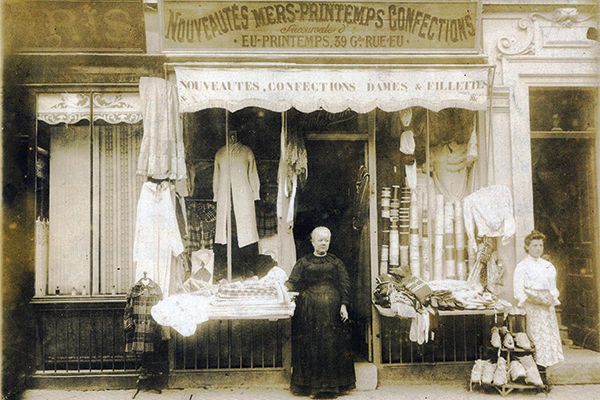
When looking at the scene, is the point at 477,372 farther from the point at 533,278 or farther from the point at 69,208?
the point at 69,208

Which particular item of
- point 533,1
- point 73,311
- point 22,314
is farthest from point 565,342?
point 22,314

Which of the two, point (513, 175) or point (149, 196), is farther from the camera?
point (513, 175)

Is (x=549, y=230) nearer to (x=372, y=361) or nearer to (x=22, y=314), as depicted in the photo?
(x=372, y=361)

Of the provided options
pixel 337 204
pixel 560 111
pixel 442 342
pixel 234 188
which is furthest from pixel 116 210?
pixel 560 111

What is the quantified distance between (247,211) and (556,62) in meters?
4.43

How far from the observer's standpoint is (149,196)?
22.7 feet

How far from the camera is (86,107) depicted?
7.28m

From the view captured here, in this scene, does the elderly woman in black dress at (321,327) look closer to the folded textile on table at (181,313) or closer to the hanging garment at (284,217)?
the hanging garment at (284,217)

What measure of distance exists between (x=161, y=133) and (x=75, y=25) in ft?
5.65

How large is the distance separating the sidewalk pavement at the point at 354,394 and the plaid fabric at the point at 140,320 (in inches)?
27.2

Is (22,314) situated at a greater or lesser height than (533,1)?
lesser

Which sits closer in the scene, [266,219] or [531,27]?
[531,27]

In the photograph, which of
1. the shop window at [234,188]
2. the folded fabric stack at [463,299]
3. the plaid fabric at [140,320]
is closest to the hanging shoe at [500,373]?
the folded fabric stack at [463,299]

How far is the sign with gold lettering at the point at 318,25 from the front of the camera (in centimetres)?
694
